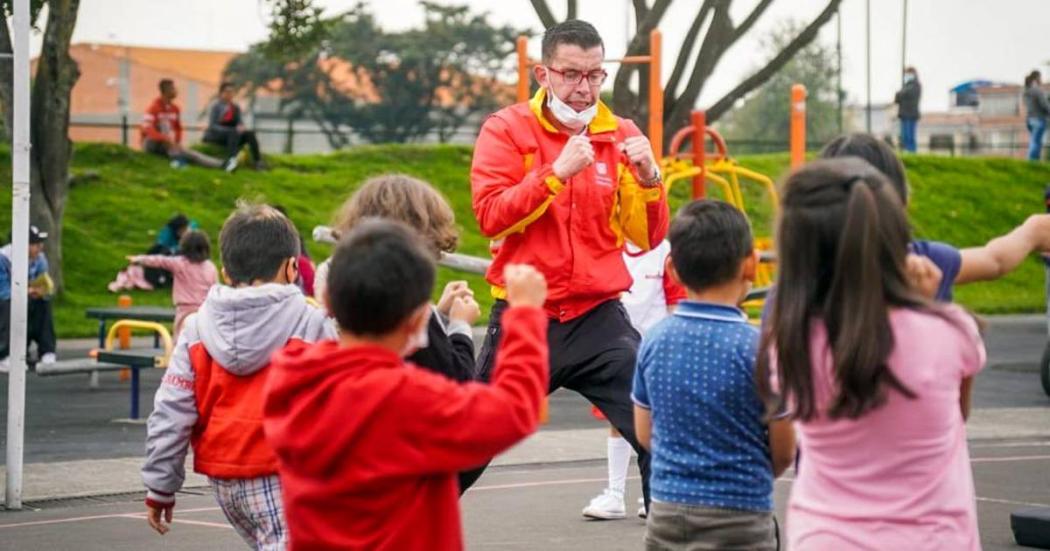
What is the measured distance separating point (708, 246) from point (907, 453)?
3.22 feet

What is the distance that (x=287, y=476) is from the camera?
3.96m

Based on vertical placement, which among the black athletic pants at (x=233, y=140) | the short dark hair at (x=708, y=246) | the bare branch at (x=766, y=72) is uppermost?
the bare branch at (x=766, y=72)

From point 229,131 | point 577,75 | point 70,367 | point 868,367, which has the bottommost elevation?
point 70,367

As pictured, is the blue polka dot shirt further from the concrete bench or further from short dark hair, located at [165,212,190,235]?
short dark hair, located at [165,212,190,235]

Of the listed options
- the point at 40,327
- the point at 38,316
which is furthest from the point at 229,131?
the point at 40,327

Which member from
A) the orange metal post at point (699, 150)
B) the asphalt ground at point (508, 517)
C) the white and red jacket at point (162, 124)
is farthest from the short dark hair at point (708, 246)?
the white and red jacket at point (162, 124)

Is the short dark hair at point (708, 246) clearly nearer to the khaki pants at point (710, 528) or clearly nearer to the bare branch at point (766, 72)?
the khaki pants at point (710, 528)

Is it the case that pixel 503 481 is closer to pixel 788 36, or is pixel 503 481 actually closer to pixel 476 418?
pixel 476 418

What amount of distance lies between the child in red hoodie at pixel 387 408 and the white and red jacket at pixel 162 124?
27094 millimetres

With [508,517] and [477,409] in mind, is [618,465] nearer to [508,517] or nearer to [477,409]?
[508,517]

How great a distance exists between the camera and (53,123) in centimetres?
2328

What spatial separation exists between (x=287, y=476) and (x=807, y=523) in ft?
3.71

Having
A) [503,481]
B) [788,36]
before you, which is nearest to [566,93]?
[503,481]

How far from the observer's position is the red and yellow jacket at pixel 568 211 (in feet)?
22.4
